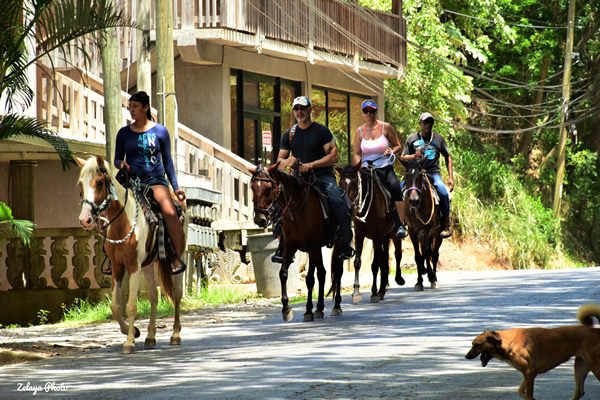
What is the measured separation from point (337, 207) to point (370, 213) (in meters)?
2.28

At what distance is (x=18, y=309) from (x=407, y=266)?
1182cm

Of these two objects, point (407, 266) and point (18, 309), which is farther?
point (407, 266)

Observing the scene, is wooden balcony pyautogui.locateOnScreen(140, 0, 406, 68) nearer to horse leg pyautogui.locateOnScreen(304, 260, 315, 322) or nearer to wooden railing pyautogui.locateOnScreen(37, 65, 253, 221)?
wooden railing pyautogui.locateOnScreen(37, 65, 253, 221)

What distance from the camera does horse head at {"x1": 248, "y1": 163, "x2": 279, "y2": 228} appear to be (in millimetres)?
12875

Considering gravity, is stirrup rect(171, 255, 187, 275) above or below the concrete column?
below

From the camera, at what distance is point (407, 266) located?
97.0 ft

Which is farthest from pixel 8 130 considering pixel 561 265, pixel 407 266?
pixel 561 265

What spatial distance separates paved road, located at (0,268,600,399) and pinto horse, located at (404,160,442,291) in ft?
9.05

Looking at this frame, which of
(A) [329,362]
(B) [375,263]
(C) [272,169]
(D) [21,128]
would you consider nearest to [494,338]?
(A) [329,362]

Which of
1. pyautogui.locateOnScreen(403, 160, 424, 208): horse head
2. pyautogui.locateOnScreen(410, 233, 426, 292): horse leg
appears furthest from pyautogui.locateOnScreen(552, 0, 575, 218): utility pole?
pyautogui.locateOnScreen(403, 160, 424, 208): horse head

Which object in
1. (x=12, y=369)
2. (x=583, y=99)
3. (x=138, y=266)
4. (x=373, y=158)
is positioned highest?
(x=583, y=99)

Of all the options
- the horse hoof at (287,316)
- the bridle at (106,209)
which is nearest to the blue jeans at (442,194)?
the horse hoof at (287,316)

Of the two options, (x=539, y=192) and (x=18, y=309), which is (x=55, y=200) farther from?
(x=539, y=192)

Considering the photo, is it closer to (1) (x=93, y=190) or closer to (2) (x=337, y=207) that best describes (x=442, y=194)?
(2) (x=337, y=207)
